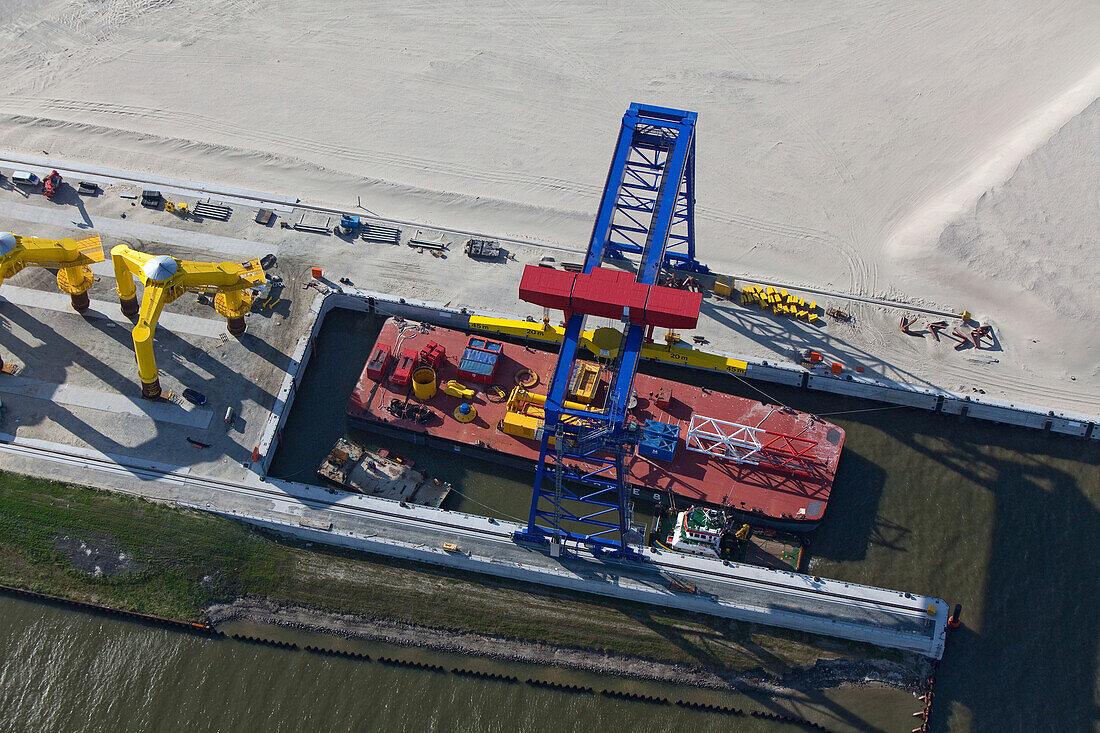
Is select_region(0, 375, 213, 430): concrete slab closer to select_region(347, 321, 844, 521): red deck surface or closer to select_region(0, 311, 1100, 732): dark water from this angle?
select_region(0, 311, 1100, 732): dark water

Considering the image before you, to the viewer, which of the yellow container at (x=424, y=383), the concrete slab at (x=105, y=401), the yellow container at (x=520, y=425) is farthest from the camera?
the yellow container at (x=424, y=383)

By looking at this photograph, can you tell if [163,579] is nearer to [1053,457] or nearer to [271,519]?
[271,519]

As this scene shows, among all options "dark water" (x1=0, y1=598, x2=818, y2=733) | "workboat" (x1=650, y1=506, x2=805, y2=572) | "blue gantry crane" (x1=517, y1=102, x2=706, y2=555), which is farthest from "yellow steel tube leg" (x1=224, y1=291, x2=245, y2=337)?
"workboat" (x1=650, y1=506, x2=805, y2=572)

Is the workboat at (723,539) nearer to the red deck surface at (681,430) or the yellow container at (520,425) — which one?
the red deck surface at (681,430)

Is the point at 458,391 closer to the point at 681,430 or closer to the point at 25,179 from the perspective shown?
the point at 681,430

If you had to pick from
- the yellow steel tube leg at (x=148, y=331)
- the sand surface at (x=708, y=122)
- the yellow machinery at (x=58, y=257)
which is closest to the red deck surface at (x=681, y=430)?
the sand surface at (x=708, y=122)

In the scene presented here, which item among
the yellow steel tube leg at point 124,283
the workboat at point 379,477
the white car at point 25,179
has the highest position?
the white car at point 25,179

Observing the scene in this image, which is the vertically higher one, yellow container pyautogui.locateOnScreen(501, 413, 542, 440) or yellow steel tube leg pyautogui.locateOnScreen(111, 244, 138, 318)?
yellow steel tube leg pyautogui.locateOnScreen(111, 244, 138, 318)
